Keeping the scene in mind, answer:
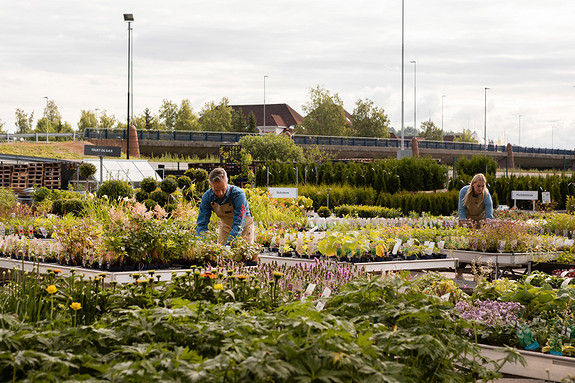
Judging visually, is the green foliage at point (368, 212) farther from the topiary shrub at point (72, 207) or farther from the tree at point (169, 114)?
the tree at point (169, 114)

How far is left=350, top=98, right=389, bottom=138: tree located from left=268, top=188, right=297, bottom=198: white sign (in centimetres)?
5069

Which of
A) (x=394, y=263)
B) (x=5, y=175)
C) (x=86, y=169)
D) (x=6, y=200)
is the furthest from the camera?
(x=5, y=175)

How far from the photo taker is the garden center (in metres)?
2.47

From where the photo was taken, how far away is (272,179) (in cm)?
2053

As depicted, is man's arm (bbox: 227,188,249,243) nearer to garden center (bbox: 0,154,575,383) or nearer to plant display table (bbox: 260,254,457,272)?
garden center (bbox: 0,154,575,383)

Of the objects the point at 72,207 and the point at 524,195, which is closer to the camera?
the point at 72,207

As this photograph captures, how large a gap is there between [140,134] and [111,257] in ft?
124

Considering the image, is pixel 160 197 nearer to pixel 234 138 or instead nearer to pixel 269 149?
pixel 269 149

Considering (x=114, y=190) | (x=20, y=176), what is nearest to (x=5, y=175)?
(x=20, y=176)

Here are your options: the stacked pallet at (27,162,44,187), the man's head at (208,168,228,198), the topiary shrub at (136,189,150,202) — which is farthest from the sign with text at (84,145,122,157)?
the man's head at (208,168,228,198)

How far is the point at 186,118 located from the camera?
58.3 meters

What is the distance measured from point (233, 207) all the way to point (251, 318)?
4.04 meters

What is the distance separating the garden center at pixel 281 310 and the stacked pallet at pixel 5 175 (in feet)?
48.5

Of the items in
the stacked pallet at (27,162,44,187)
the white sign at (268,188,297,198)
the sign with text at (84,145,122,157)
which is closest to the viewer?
the white sign at (268,188,297,198)
